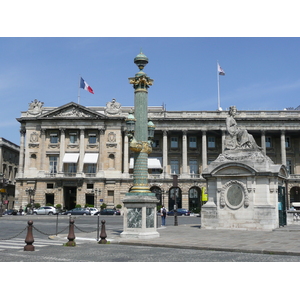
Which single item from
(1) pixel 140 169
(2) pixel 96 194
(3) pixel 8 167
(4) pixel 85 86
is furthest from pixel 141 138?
(3) pixel 8 167

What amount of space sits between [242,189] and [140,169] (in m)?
6.41

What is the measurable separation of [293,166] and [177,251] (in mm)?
69785

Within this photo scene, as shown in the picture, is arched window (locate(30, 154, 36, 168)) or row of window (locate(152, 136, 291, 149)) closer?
arched window (locate(30, 154, 36, 168))

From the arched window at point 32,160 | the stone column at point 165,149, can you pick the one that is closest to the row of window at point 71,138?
the arched window at point 32,160

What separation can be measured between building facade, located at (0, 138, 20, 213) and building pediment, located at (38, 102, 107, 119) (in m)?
21.6

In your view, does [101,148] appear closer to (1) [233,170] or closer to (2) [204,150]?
(2) [204,150]

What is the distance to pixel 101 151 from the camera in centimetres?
7538

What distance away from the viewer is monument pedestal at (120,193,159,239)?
60.8 ft

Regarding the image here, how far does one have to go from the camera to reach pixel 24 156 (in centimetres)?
7800

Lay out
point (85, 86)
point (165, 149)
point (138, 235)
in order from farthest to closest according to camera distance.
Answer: point (165, 149) < point (85, 86) < point (138, 235)

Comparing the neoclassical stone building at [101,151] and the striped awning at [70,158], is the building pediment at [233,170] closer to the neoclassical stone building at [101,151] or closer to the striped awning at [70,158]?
the neoclassical stone building at [101,151]

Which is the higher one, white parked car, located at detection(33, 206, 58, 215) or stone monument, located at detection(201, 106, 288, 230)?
stone monument, located at detection(201, 106, 288, 230)

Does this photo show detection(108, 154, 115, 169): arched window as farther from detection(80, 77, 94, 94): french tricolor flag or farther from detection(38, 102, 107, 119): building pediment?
detection(80, 77, 94, 94): french tricolor flag

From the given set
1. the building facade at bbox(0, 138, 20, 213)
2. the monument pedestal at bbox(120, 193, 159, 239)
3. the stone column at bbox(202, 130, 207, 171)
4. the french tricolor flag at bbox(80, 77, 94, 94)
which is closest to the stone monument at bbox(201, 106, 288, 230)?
the monument pedestal at bbox(120, 193, 159, 239)
